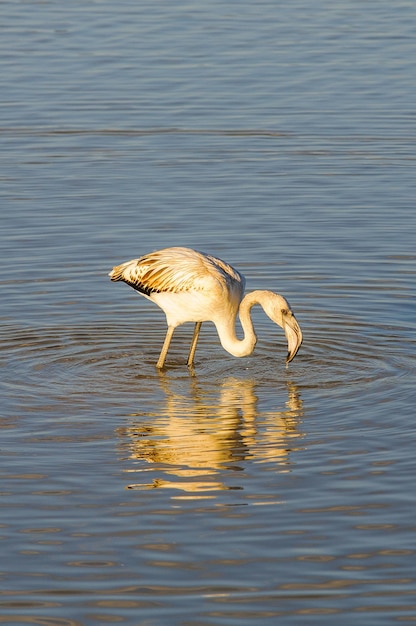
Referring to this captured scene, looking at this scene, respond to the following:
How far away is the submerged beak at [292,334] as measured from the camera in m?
11.0

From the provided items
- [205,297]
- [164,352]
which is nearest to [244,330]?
[205,297]

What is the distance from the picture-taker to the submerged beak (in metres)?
11.0

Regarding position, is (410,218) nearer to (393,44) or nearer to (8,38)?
(393,44)

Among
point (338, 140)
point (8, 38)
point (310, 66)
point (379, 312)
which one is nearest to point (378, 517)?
point (379, 312)

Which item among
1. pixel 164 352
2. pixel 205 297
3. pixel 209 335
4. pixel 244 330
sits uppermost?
pixel 205 297

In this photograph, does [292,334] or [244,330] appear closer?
[292,334]

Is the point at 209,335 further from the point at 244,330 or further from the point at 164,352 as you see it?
the point at 244,330

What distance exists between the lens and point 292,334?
36.3ft

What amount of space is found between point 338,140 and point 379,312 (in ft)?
20.9

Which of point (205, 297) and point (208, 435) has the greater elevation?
point (205, 297)

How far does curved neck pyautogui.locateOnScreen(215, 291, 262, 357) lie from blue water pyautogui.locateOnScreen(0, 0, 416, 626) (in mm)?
259

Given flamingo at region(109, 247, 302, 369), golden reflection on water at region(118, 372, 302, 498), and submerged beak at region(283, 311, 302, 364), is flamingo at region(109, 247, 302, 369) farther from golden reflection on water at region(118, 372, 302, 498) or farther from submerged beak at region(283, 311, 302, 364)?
golden reflection on water at region(118, 372, 302, 498)

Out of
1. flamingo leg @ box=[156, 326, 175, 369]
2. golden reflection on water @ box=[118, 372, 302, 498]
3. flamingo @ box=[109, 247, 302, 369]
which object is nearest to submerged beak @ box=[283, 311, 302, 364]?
flamingo @ box=[109, 247, 302, 369]

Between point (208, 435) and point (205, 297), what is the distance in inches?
69.7
